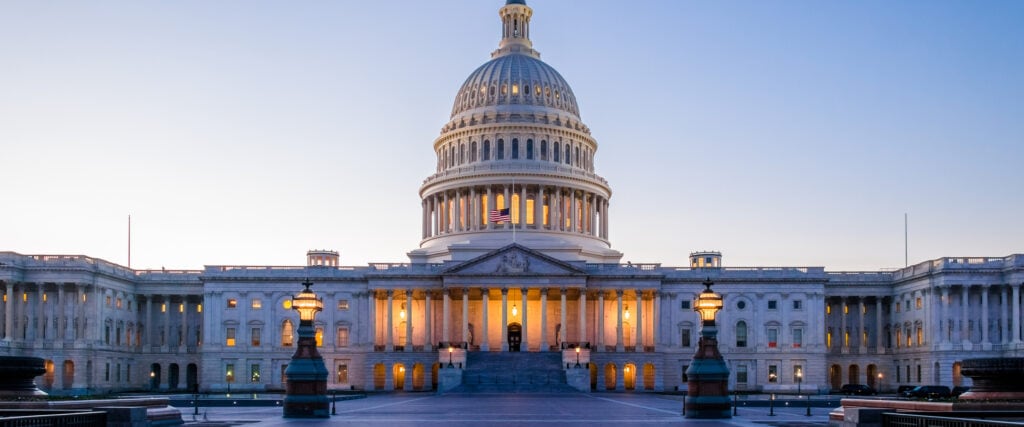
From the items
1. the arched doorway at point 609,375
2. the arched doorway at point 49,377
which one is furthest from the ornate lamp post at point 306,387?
the arched doorway at point 609,375

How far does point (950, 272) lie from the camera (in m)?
118

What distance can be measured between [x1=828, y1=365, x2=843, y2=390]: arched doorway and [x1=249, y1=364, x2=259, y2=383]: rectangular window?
6151 centimetres

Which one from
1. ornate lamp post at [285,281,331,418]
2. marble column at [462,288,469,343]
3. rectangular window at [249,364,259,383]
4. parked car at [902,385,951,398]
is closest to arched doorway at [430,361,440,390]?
marble column at [462,288,469,343]

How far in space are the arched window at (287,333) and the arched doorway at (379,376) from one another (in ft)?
32.5

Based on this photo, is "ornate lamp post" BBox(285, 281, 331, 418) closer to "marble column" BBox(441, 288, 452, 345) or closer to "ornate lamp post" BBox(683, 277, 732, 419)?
"ornate lamp post" BBox(683, 277, 732, 419)

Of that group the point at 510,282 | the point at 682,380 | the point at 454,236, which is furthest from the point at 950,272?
the point at 454,236

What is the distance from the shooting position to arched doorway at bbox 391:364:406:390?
12690 cm

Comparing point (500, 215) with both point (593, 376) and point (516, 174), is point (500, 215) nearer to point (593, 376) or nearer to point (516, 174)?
point (516, 174)

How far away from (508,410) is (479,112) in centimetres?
8712

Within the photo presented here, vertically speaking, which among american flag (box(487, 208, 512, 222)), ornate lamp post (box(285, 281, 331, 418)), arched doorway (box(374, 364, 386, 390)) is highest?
american flag (box(487, 208, 512, 222))

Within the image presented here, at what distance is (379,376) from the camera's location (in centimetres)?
12800

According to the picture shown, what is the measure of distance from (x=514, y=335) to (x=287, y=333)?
2422cm

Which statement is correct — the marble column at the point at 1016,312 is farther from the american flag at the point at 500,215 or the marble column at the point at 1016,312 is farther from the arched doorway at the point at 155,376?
the arched doorway at the point at 155,376

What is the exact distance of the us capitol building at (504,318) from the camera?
11856 cm
